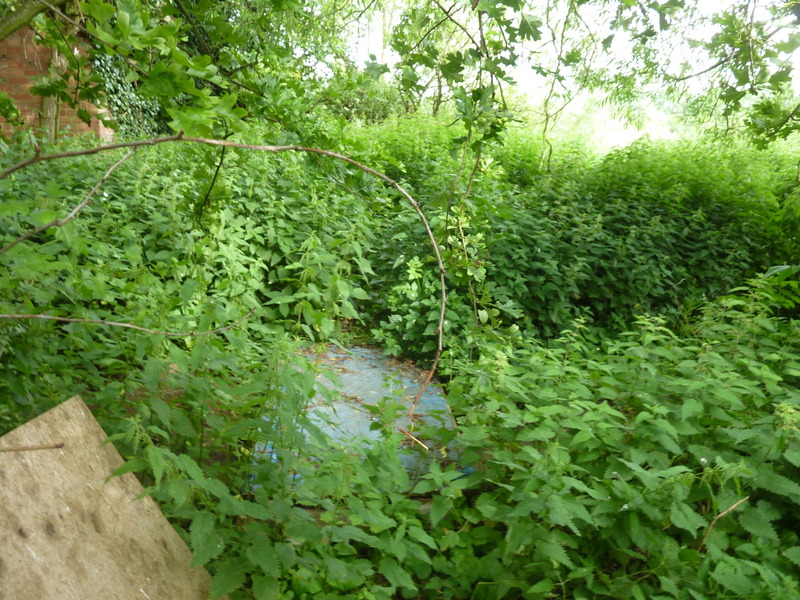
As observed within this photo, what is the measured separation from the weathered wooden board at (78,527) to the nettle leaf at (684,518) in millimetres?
1791

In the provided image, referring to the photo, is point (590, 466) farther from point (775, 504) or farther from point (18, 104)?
point (18, 104)

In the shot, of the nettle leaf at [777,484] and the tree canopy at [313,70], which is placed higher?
the tree canopy at [313,70]

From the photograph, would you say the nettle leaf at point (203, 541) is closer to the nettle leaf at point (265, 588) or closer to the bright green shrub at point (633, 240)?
the nettle leaf at point (265, 588)

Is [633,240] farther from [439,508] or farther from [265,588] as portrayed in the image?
[265,588]

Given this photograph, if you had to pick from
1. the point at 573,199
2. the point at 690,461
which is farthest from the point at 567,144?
the point at 690,461

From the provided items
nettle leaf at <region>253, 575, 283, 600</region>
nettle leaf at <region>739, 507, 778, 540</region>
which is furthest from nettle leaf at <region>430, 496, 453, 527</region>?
nettle leaf at <region>739, 507, 778, 540</region>

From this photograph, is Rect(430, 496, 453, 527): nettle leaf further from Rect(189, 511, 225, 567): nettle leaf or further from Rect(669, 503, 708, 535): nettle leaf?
Rect(189, 511, 225, 567): nettle leaf

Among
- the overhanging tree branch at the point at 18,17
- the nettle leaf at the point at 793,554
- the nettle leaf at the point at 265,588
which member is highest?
the overhanging tree branch at the point at 18,17


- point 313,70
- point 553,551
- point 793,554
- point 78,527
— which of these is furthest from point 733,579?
point 313,70

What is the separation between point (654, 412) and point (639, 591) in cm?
88

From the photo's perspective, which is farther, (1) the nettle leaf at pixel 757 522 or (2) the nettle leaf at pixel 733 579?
(1) the nettle leaf at pixel 757 522

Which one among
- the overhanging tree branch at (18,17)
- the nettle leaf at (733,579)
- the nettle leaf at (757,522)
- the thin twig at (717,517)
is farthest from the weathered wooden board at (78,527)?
the nettle leaf at (757,522)

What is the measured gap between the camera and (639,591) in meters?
2.41

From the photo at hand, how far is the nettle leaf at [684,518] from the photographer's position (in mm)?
2426
